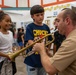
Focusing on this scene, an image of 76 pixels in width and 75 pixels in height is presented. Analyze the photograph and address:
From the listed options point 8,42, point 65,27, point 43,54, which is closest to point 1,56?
point 8,42

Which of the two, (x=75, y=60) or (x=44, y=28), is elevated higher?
(x=44, y=28)

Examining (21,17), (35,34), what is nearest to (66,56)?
(35,34)

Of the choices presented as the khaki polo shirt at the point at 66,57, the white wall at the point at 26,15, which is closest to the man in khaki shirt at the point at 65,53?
the khaki polo shirt at the point at 66,57

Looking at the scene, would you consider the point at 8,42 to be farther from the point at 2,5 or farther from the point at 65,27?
the point at 2,5

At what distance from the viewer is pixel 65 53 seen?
1.39 metres

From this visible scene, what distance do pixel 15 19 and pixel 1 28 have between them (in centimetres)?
723

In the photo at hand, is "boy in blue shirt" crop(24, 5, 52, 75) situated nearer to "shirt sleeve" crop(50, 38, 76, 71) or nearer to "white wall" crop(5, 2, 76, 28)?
"shirt sleeve" crop(50, 38, 76, 71)

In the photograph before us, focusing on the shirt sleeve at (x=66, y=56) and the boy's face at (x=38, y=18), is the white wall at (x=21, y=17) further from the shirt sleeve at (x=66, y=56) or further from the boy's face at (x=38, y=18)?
the shirt sleeve at (x=66, y=56)

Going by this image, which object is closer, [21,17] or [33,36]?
[33,36]

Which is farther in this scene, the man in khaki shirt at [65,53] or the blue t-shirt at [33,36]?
the blue t-shirt at [33,36]

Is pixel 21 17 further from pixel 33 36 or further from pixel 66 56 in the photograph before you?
pixel 66 56

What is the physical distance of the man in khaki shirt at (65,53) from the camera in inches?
54.6

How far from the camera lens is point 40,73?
7.79 ft

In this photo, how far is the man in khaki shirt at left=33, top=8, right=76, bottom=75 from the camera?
1.39 m
